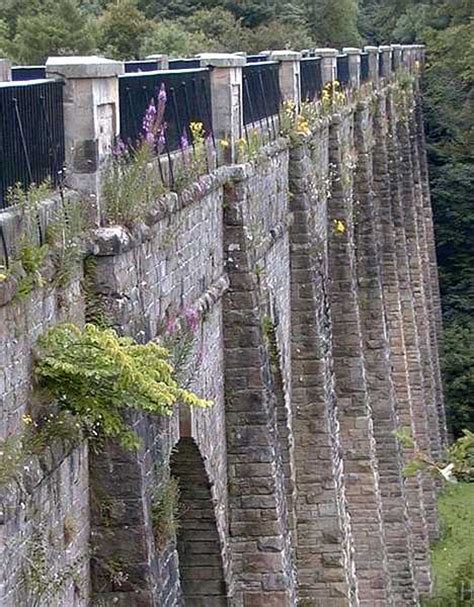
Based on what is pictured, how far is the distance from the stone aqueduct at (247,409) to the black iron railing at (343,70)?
33 cm

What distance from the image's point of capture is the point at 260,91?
49.6 ft

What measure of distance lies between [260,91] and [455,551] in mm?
14632

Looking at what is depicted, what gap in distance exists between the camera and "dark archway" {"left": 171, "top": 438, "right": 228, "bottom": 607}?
1078 cm

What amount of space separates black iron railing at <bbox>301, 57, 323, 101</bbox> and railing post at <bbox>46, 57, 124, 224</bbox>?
10.6 m

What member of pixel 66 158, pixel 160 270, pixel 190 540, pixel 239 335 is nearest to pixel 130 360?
pixel 66 158

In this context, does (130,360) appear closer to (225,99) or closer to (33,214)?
(33,214)

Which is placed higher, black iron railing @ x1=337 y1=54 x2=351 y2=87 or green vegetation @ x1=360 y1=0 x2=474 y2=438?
black iron railing @ x1=337 y1=54 x2=351 y2=87

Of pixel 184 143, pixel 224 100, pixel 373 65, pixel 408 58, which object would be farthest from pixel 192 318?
pixel 408 58

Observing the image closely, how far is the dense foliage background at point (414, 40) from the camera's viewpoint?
39.4m

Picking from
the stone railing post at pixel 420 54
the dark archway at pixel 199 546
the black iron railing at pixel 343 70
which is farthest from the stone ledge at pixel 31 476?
the stone railing post at pixel 420 54

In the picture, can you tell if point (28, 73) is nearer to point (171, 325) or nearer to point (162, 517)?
point (171, 325)

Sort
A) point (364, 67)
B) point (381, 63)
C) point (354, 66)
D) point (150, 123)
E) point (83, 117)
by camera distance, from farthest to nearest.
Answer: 1. point (381, 63)
2. point (364, 67)
3. point (354, 66)
4. point (150, 123)
5. point (83, 117)

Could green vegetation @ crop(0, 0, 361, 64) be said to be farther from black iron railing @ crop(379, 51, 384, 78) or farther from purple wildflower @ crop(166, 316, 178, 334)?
purple wildflower @ crop(166, 316, 178, 334)

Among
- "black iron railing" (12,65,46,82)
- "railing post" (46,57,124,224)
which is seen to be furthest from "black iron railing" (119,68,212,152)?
"black iron railing" (12,65,46,82)
